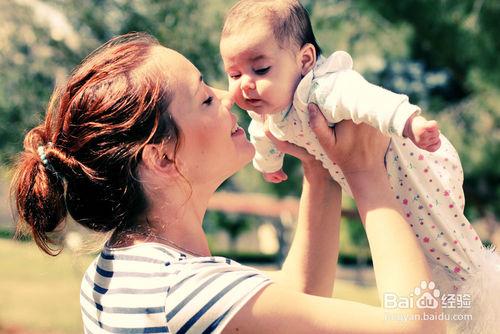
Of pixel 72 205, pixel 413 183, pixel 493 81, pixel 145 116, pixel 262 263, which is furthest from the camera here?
pixel 262 263

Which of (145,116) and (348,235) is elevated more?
(145,116)

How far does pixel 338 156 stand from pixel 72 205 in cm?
69

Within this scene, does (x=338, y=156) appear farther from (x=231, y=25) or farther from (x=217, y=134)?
(x=231, y=25)

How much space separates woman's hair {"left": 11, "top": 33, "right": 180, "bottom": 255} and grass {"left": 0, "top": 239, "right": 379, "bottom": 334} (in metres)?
4.90

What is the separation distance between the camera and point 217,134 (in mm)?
1801

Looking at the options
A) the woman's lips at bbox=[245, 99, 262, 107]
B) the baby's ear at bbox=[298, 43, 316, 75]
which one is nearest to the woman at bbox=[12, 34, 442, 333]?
the woman's lips at bbox=[245, 99, 262, 107]

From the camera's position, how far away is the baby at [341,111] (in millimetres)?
1963

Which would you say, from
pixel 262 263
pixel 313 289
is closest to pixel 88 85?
pixel 313 289

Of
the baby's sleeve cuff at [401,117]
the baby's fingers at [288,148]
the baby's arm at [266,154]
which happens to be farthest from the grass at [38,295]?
the baby's sleeve cuff at [401,117]

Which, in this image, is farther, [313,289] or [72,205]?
[313,289]

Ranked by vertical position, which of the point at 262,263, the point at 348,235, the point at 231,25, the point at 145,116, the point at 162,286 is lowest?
the point at 262,263

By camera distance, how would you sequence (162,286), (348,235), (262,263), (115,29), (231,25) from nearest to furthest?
(162,286) → (231,25) → (115,29) → (348,235) → (262,263)

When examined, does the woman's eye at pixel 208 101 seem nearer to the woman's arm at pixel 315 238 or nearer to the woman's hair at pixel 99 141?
the woman's hair at pixel 99 141

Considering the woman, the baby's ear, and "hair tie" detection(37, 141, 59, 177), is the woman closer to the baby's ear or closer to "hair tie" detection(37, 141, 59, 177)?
Answer: "hair tie" detection(37, 141, 59, 177)
